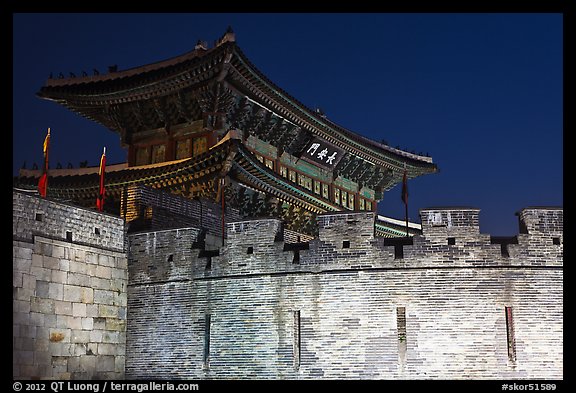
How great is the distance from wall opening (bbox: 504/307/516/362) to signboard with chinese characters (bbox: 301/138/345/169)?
1673 centimetres

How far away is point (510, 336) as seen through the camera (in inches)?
496

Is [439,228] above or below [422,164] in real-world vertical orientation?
below

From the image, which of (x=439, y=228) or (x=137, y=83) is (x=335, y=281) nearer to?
(x=439, y=228)

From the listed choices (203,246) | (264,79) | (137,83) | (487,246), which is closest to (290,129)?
(264,79)

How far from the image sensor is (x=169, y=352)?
14.1 meters

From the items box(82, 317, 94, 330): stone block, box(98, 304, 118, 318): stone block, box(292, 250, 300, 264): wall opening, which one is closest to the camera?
box(292, 250, 300, 264): wall opening

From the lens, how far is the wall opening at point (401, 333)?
12688 mm

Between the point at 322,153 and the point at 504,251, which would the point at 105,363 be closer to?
the point at 504,251

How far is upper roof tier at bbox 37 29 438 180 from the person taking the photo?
23156 mm

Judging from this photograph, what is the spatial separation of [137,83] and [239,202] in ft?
16.3

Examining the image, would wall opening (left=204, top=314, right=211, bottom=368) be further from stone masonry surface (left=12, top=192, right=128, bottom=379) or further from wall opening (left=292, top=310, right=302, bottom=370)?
stone masonry surface (left=12, top=192, right=128, bottom=379)

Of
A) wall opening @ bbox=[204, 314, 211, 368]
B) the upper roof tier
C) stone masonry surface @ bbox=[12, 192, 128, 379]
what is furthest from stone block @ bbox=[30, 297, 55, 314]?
the upper roof tier

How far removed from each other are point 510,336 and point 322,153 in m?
17.9

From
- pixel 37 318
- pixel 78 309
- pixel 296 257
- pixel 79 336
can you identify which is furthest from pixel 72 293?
pixel 296 257
